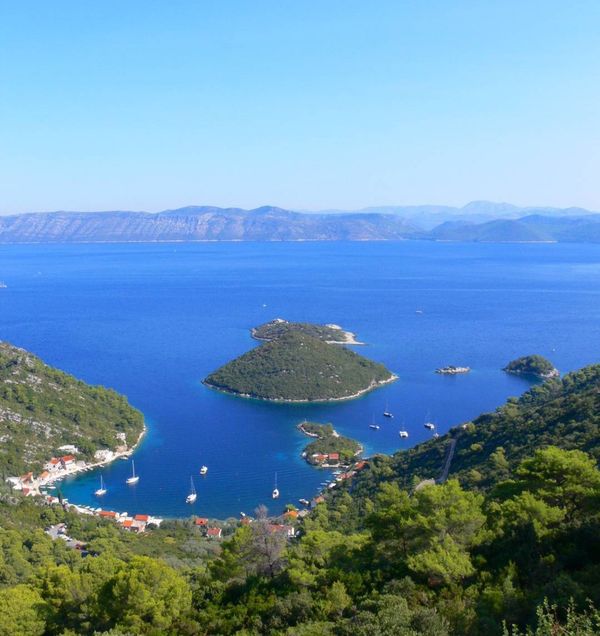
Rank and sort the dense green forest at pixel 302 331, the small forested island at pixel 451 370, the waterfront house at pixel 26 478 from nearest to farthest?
the waterfront house at pixel 26 478, the small forested island at pixel 451 370, the dense green forest at pixel 302 331

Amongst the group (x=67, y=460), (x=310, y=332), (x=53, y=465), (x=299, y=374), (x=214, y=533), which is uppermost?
(x=310, y=332)

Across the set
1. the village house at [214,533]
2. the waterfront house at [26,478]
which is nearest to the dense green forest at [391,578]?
the village house at [214,533]

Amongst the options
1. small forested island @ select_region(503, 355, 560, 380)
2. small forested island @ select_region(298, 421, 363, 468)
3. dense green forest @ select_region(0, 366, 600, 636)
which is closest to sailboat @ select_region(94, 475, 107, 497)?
small forested island @ select_region(298, 421, 363, 468)

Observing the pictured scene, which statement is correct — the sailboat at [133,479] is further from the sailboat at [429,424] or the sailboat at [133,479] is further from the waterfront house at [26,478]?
the sailboat at [429,424]

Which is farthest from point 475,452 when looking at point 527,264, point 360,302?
point 527,264

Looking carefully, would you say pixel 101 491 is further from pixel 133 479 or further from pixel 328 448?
pixel 328 448

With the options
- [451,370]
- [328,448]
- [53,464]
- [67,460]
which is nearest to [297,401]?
[328,448]

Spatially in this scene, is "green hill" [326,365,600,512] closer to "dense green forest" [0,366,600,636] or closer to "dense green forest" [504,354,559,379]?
"dense green forest" [0,366,600,636]

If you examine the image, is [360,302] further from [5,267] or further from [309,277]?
[5,267]
